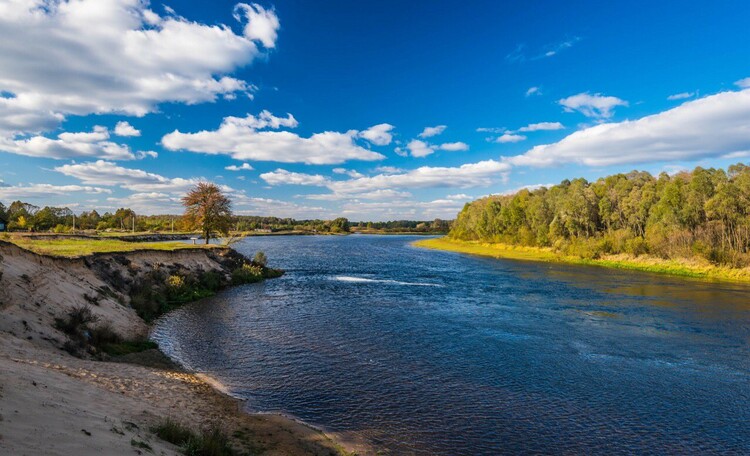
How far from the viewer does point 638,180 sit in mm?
87375

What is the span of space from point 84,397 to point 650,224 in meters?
83.8

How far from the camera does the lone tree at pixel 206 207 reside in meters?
59.4

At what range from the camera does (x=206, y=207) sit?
59812 mm

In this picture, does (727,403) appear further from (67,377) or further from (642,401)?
(67,377)

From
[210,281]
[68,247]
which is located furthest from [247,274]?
[68,247]

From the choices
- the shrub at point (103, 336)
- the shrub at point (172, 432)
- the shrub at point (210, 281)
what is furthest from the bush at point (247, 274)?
the shrub at point (172, 432)

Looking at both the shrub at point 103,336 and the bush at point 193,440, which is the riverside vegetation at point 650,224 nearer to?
the bush at point 193,440

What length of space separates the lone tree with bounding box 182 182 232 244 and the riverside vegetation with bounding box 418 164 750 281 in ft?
207

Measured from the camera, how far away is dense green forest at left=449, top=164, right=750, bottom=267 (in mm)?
59406

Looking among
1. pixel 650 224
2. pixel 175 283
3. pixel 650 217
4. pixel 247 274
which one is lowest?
pixel 247 274

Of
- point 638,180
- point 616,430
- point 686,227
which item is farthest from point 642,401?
point 638,180

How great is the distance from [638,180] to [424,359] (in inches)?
3482

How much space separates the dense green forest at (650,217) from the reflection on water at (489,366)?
91.8ft

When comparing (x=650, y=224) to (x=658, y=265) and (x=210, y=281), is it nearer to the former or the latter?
(x=658, y=265)
